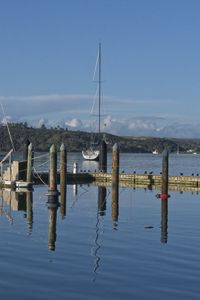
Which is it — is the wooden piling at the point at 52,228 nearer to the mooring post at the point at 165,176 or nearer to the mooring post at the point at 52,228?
the mooring post at the point at 52,228

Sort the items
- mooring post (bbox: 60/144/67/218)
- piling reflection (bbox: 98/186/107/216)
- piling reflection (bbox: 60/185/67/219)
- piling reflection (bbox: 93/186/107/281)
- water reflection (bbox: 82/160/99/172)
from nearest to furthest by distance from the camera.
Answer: piling reflection (bbox: 93/186/107/281) → piling reflection (bbox: 60/185/67/219) → piling reflection (bbox: 98/186/107/216) → mooring post (bbox: 60/144/67/218) → water reflection (bbox: 82/160/99/172)

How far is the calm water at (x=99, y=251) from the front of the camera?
17.6 m

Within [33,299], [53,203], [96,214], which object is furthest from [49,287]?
[53,203]

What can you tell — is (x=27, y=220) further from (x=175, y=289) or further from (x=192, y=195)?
(x=192, y=195)

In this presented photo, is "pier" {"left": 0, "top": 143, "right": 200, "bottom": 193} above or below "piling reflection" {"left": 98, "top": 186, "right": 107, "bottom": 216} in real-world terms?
above

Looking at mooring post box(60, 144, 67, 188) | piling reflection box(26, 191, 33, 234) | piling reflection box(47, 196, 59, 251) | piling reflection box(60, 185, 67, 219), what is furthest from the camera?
mooring post box(60, 144, 67, 188)

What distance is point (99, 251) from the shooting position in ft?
75.7

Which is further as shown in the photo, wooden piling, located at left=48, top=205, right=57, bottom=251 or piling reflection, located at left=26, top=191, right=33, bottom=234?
piling reflection, located at left=26, top=191, right=33, bottom=234

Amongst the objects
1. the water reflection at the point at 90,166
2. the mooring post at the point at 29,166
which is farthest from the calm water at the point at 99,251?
the water reflection at the point at 90,166

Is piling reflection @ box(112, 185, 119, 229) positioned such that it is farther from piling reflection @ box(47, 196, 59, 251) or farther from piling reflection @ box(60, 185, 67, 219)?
piling reflection @ box(47, 196, 59, 251)

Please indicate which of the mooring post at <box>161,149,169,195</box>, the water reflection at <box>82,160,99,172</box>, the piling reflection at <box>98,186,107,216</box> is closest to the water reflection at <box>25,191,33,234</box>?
the piling reflection at <box>98,186,107,216</box>

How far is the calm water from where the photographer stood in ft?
57.7

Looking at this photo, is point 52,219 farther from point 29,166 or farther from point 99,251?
point 29,166

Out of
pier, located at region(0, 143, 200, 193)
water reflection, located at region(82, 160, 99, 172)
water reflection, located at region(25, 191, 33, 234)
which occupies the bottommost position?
water reflection, located at region(25, 191, 33, 234)
